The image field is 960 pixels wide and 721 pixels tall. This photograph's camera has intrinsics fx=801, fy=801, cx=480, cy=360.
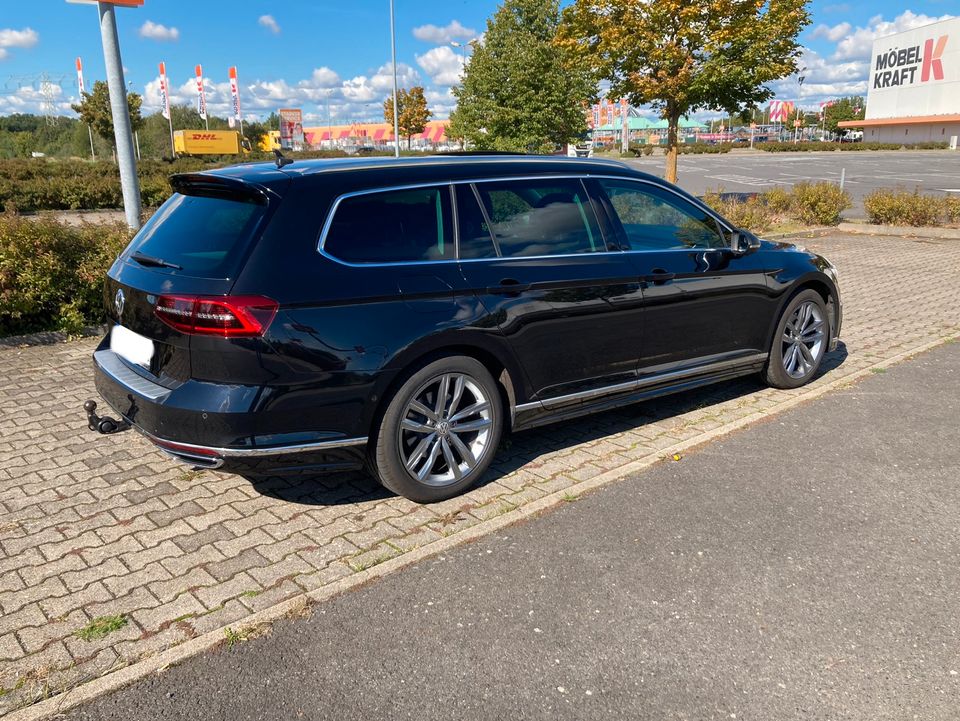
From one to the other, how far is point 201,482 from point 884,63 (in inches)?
3699

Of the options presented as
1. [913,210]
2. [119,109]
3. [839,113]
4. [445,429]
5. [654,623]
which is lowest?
[654,623]

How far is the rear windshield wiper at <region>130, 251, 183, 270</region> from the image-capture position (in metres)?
3.74

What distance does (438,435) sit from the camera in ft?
13.4

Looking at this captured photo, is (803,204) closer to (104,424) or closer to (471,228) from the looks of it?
(471,228)

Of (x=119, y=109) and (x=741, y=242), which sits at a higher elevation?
(x=119, y=109)

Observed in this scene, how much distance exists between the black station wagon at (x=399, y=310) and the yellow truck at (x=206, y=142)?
186 ft

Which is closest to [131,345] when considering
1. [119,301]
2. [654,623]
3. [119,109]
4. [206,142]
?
[119,301]

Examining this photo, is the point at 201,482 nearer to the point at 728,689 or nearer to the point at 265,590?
the point at 265,590

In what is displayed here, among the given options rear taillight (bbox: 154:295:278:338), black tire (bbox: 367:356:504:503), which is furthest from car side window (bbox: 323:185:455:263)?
black tire (bbox: 367:356:504:503)

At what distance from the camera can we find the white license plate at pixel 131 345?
3744 mm

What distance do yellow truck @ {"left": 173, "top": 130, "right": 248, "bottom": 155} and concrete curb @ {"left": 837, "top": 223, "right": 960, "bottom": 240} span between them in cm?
4932

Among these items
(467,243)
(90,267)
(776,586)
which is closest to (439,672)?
(776,586)

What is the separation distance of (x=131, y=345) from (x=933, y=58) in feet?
288

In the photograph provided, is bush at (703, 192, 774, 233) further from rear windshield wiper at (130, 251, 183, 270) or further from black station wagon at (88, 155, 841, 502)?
rear windshield wiper at (130, 251, 183, 270)
